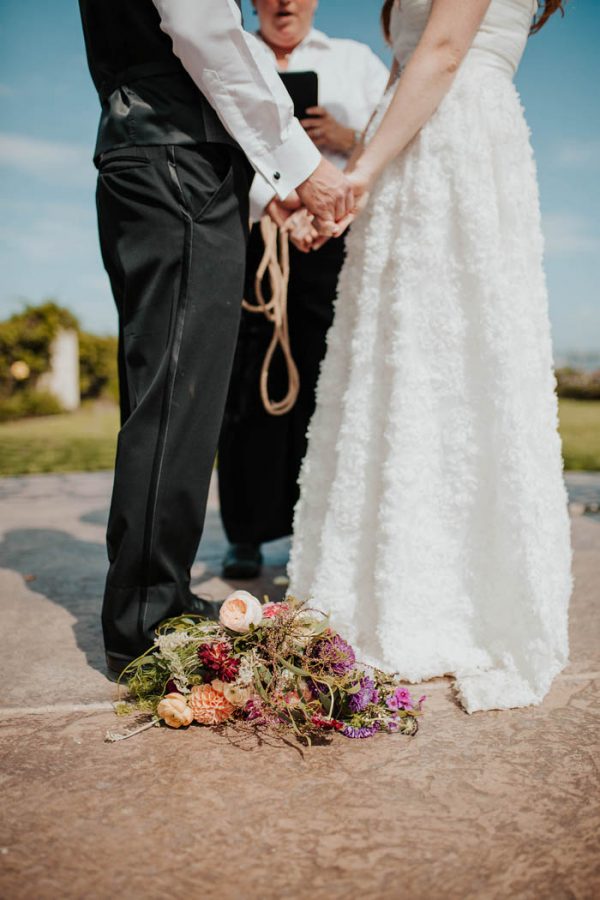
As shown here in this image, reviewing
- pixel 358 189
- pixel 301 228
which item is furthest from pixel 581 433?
pixel 358 189

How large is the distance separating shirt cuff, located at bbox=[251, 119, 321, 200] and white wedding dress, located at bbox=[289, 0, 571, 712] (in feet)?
1.00

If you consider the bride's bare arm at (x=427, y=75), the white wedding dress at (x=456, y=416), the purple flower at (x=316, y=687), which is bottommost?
the purple flower at (x=316, y=687)

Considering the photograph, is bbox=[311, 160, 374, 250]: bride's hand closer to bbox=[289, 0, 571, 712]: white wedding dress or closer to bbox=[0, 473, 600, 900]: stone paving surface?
bbox=[289, 0, 571, 712]: white wedding dress

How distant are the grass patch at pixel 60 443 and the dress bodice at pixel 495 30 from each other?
426cm

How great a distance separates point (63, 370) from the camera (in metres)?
11.7

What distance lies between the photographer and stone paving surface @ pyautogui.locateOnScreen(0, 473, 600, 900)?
1046 mm

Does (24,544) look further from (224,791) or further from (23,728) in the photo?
(224,791)

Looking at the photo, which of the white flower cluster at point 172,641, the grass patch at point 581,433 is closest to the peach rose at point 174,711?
the white flower cluster at point 172,641

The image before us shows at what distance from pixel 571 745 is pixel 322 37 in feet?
8.66

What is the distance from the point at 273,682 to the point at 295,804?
32cm

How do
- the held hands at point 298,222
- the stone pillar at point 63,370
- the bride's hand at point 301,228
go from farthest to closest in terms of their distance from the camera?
the stone pillar at point 63,370 → the bride's hand at point 301,228 → the held hands at point 298,222

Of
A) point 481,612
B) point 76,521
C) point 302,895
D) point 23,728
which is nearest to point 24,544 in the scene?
point 76,521

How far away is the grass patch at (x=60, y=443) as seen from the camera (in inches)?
236

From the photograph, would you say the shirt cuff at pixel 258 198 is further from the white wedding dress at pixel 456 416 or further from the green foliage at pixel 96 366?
the green foliage at pixel 96 366
